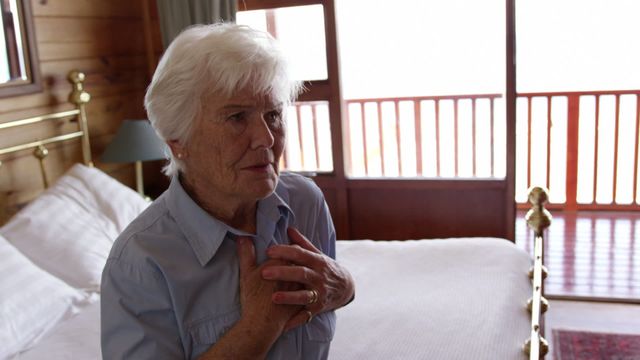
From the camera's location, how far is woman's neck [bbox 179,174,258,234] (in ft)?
3.81

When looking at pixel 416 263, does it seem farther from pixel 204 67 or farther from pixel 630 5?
pixel 630 5

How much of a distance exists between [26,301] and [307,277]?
123 centimetres

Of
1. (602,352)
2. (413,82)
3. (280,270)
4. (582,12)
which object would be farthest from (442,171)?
(280,270)

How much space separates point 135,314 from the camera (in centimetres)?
101

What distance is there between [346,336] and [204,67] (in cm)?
110

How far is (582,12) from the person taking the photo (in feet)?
19.6

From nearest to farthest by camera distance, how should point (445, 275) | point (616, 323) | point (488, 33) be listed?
point (445, 275) < point (616, 323) < point (488, 33)

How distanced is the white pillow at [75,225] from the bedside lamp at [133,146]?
0.28 m

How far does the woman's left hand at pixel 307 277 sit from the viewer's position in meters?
1.07

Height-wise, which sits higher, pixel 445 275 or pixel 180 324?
pixel 180 324

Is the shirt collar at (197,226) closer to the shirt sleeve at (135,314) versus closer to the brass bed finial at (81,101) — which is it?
the shirt sleeve at (135,314)

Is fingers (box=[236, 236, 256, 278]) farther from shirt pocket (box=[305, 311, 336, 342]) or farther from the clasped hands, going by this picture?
shirt pocket (box=[305, 311, 336, 342])

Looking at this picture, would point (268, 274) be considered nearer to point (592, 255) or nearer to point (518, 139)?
point (592, 255)

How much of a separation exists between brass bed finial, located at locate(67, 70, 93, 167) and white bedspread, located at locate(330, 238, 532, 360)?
1.35 m
